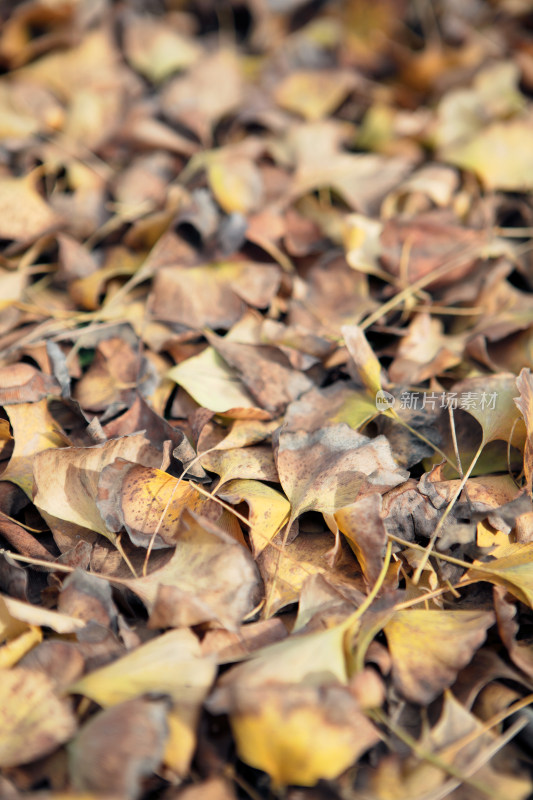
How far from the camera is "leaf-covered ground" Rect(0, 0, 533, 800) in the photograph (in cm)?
37

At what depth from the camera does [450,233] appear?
0.68 meters

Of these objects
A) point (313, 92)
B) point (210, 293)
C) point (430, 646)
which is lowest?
point (430, 646)

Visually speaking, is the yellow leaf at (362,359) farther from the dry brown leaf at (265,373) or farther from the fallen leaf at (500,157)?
the fallen leaf at (500,157)

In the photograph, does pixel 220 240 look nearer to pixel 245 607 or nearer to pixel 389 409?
pixel 389 409

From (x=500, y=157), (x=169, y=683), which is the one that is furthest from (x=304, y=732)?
(x=500, y=157)

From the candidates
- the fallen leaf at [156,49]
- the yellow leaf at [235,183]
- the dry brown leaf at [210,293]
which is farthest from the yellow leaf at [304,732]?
the fallen leaf at [156,49]

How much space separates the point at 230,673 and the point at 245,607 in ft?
0.16

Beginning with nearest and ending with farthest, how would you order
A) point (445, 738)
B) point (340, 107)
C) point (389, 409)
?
point (445, 738)
point (389, 409)
point (340, 107)

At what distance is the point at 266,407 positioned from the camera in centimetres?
55

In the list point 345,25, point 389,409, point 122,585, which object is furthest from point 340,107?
point 122,585

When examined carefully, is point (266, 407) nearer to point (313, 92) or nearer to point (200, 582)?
point (200, 582)

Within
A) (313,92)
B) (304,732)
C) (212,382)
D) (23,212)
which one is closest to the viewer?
(304,732)

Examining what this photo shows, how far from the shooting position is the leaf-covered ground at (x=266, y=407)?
0.37 m

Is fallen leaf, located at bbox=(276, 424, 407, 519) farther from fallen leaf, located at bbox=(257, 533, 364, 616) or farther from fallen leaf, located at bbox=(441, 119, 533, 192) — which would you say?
fallen leaf, located at bbox=(441, 119, 533, 192)
